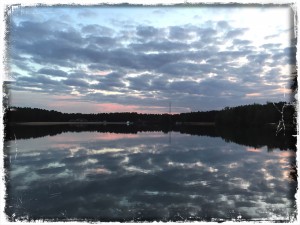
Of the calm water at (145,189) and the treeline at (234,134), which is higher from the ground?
the treeline at (234,134)

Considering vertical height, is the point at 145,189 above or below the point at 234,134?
Answer: below

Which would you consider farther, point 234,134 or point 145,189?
point 234,134

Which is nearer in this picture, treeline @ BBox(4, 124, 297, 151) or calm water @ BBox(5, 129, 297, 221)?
treeline @ BBox(4, 124, 297, 151)

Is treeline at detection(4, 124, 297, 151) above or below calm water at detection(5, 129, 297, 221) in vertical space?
above

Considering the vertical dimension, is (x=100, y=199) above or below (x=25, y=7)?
below

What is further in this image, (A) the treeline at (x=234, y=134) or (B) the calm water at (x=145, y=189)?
(B) the calm water at (x=145, y=189)

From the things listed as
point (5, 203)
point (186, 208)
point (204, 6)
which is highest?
point (204, 6)

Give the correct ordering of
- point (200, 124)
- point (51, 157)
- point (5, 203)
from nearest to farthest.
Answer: point (5, 203) < point (51, 157) < point (200, 124)

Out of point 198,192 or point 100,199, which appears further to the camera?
point 198,192

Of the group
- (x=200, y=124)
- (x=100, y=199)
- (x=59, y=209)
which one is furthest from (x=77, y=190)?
(x=200, y=124)

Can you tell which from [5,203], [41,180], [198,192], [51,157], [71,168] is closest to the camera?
[5,203]

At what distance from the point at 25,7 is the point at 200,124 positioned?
3112 inches

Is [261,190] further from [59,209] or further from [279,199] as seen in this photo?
[59,209]

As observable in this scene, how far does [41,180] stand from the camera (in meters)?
9.08
